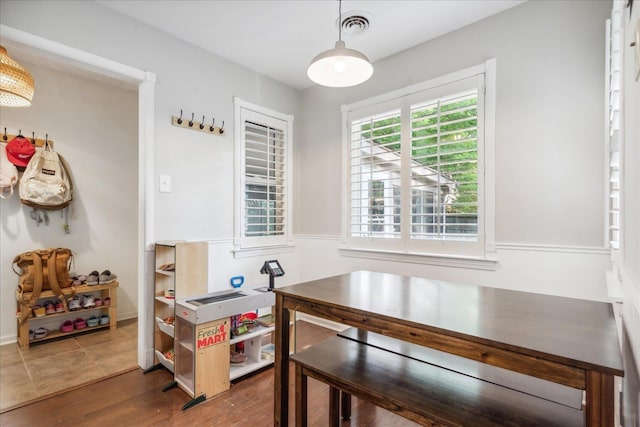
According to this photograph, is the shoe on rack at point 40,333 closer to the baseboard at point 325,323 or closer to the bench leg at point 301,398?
the baseboard at point 325,323

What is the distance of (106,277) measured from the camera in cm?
328

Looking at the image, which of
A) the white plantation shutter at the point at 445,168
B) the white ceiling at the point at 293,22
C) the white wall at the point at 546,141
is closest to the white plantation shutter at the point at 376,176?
the white plantation shutter at the point at 445,168

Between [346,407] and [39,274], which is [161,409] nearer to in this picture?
[346,407]

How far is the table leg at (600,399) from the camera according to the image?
0.76 m

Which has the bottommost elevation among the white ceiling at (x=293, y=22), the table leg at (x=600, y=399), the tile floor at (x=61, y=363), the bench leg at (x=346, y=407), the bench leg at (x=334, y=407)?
the tile floor at (x=61, y=363)

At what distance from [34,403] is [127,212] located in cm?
213

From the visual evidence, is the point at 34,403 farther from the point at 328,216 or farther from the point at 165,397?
the point at 328,216

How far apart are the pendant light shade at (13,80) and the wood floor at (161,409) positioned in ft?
6.31

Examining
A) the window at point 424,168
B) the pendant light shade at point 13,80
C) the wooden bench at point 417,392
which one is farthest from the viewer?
the window at point 424,168

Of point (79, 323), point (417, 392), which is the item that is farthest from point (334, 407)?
point (79, 323)

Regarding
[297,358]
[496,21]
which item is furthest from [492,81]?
[297,358]

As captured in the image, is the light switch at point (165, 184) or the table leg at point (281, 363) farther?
the light switch at point (165, 184)

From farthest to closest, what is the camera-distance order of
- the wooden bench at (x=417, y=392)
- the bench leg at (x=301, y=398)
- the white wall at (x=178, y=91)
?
the white wall at (x=178, y=91) → the bench leg at (x=301, y=398) → the wooden bench at (x=417, y=392)

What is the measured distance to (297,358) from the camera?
5.05ft
